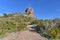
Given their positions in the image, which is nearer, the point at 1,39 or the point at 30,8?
the point at 1,39

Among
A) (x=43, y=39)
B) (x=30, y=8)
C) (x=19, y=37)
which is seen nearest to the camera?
(x=43, y=39)

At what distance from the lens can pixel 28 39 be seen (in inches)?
606

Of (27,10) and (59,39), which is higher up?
(27,10)

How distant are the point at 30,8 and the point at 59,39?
40.3m

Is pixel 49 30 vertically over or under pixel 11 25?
under

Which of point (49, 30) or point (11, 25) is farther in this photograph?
point (11, 25)

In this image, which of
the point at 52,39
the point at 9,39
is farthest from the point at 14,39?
the point at 52,39

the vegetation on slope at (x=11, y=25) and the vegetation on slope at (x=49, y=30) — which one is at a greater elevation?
the vegetation on slope at (x=11, y=25)

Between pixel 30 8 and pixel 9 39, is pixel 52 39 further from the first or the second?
pixel 30 8

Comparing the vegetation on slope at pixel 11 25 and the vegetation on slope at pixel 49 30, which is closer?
the vegetation on slope at pixel 49 30

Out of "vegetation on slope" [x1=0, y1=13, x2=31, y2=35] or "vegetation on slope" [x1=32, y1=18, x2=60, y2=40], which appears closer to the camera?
"vegetation on slope" [x1=32, y1=18, x2=60, y2=40]

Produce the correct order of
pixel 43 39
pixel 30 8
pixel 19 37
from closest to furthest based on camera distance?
pixel 43 39 → pixel 19 37 → pixel 30 8

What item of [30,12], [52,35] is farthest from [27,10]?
[52,35]

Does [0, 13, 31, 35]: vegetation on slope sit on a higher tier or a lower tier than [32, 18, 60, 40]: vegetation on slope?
higher
